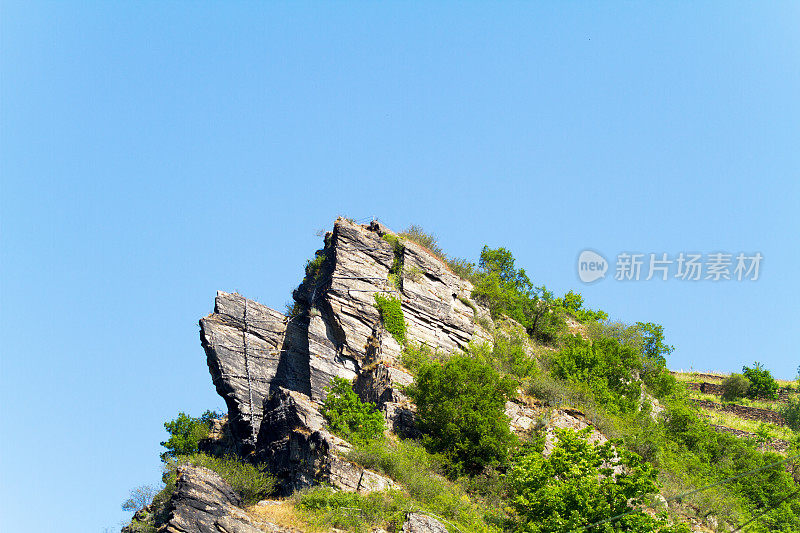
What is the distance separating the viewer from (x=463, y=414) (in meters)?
37.5

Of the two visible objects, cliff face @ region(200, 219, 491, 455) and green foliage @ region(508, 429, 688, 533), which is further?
cliff face @ region(200, 219, 491, 455)

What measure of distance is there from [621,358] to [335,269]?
817 inches

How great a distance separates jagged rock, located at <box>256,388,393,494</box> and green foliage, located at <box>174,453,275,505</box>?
62 cm

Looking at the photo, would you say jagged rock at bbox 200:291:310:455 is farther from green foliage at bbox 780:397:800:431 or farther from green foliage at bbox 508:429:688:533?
green foliage at bbox 780:397:800:431

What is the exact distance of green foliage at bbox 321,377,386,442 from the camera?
36.3 m

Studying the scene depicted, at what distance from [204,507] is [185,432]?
26264mm

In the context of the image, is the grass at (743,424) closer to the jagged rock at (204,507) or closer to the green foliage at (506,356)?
the green foliage at (506,356)

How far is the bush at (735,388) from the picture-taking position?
72.5 m

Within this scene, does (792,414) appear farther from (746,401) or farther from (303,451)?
(303,451)

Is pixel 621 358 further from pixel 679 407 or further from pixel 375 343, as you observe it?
pixel 375 343

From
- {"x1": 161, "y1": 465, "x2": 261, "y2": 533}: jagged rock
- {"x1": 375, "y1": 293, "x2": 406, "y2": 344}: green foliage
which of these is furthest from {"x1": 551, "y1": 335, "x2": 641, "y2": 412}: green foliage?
{"x1": 161, "y1": 465, "x2": 261, "y2": 533}: jagged rock

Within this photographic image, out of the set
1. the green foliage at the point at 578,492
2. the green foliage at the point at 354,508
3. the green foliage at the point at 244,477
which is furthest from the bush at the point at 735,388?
the green foliage at the point at 244,477

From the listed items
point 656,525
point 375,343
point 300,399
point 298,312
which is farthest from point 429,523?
point 298,312

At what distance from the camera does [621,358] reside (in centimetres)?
5266
